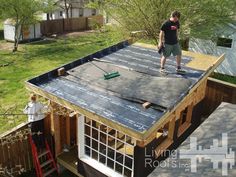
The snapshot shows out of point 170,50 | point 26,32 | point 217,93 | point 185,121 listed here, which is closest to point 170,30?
point 170,50

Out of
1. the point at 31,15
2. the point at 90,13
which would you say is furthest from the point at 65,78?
the point at 90,13

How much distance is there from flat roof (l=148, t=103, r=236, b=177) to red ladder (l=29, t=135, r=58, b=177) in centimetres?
454

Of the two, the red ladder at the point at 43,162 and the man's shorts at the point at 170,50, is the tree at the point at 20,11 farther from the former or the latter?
the man's shorts at the point at 170,50

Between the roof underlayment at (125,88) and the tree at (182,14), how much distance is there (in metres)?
5.60

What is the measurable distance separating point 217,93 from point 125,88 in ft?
17.8

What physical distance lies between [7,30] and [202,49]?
17.2 m

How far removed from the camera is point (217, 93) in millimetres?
12227

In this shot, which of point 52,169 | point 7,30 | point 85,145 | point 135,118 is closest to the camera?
point 135,118

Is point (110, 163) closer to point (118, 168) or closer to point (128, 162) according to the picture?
point (118, 168)

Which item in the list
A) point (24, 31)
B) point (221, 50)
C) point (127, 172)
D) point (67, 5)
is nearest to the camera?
point (127, 172)

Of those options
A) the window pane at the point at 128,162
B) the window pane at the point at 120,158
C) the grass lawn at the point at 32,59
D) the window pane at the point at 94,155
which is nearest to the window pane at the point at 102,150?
the window pane at the point at 94,155

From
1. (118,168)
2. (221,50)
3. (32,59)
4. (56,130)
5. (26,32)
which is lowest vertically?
(118,168)

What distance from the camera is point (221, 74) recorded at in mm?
19312

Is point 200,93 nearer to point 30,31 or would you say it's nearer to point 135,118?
point 135,118
